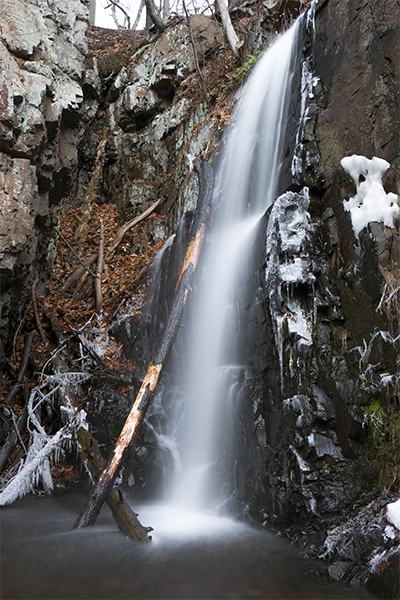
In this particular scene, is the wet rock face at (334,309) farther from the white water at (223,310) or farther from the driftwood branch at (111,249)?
the driftwood branch at (111,249)

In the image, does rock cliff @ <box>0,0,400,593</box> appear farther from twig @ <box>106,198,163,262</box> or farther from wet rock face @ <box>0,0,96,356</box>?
twig @ <box>106,198,163,262</box>

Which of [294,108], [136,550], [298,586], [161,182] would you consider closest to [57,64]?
[294,108]

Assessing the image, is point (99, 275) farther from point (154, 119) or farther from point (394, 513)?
point (394, 513)

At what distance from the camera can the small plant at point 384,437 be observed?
155 inches

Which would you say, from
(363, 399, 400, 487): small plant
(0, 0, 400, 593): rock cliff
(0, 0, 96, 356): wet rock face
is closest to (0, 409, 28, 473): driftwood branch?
(0, 0, 96, 356): wet rock face

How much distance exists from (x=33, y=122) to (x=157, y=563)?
19.6 feet

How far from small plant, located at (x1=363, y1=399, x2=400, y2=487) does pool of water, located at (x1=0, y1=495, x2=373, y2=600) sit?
1.17 m

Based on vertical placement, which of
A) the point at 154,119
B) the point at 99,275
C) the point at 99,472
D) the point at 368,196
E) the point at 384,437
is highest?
the point at 154,119

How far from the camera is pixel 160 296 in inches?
347

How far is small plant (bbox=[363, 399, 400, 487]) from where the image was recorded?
3943mm

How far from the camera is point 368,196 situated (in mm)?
4805

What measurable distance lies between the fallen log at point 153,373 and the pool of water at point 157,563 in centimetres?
36

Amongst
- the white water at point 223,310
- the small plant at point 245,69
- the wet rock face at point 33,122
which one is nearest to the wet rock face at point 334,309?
the white water at point 223,310

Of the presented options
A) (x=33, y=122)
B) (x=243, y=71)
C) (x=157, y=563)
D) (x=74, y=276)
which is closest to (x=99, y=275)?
(x=74, y=276)
